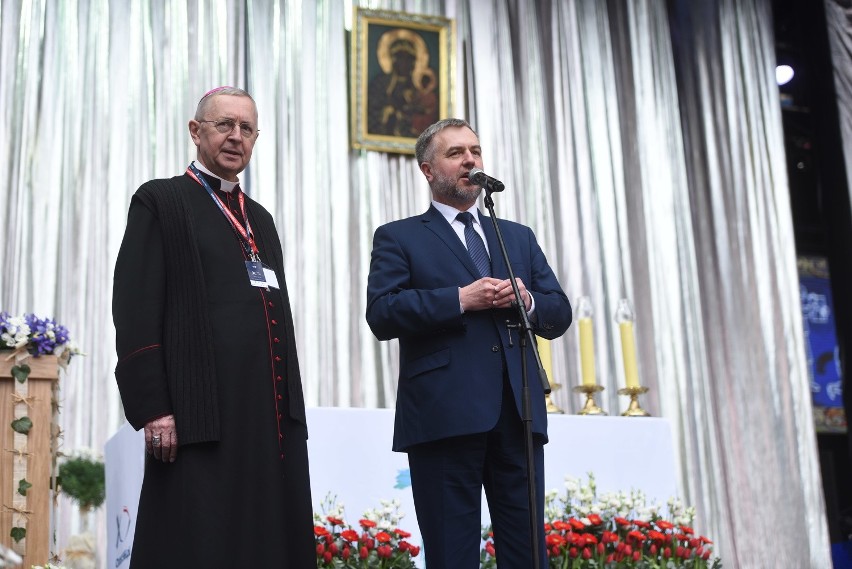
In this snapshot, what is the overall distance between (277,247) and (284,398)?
16.6 inches

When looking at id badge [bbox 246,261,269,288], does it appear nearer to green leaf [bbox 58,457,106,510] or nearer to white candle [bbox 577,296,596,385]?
white candle [bbox 577,296,596,385]

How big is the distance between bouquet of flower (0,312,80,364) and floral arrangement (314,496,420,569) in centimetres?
101

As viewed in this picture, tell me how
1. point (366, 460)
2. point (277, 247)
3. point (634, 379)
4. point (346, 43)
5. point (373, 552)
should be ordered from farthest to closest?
point (346, 43) → point (634, 379) → point (366, 460) → point (373, 552) → point (277, 247)

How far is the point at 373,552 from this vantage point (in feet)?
9.97

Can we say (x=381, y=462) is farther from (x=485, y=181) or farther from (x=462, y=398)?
(x=485, y=181)

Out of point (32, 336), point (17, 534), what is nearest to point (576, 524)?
point (17, 534)

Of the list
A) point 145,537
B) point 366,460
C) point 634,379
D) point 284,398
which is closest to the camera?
point 145,537

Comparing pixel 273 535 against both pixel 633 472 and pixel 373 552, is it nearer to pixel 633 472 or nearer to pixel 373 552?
pixel 373 552

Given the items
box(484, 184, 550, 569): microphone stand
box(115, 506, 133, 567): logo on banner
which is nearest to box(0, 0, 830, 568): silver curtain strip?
box(115, 506, 133, 567): logo on banner

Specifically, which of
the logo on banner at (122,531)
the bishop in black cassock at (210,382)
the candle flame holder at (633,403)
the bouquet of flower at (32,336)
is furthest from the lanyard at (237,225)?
the candle flame holder at (633,403)

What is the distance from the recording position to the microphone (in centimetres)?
259

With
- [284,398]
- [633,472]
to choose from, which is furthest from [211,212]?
[633,472]

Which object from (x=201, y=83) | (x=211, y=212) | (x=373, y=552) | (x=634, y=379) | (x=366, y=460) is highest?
(x=201, y=83)

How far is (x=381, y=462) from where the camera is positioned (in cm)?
358
